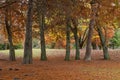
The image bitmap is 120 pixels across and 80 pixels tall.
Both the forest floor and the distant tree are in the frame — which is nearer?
the forest floor

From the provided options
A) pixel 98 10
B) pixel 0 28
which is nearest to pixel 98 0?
pixel 98 10

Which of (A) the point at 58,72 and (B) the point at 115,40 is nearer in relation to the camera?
(A) the point at 58,72

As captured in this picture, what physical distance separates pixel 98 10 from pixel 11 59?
10184 millimetres

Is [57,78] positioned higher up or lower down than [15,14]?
lower down

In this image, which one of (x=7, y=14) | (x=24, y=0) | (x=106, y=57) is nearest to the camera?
(x=24, y=0)

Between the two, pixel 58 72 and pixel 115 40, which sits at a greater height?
pixel 58 72

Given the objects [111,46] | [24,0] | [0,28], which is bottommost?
[111,46]

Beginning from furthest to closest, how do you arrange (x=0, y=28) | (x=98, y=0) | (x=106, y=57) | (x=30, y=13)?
(x=0, y=28)
(x=106, y=57)
(x=98, y=0)
(x=30, y=13)

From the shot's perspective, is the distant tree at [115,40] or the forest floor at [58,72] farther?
the distant tree at [115,40]

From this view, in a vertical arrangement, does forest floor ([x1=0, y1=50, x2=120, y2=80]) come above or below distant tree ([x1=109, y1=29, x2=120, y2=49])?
above

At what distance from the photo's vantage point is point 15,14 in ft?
103

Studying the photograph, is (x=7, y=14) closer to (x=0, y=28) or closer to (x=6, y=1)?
(x=0, y=28)

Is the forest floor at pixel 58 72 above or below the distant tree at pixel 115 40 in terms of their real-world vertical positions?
above

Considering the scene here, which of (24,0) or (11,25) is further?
(11,25)
